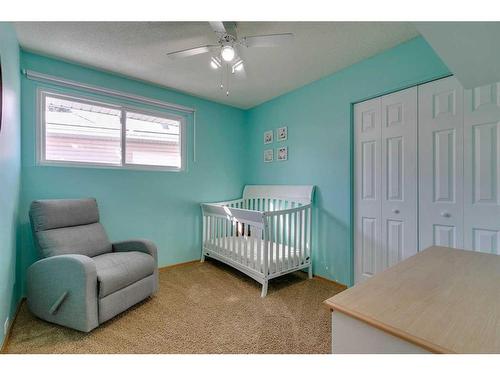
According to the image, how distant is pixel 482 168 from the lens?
164 cm

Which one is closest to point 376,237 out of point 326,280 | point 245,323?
point 326,280

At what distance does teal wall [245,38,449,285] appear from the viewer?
78.4 inches

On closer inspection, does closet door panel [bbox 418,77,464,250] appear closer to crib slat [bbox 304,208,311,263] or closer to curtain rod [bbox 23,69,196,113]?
crib slat [bbox 304,208,311,263]

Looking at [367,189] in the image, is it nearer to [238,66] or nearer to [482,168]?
[482,168]

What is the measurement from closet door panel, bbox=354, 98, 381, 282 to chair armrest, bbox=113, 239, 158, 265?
2.06 meters

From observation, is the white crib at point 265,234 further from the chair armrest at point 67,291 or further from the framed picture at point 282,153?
the chair armrest at point 67,291

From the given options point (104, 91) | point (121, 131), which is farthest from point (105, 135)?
point (104, 91)

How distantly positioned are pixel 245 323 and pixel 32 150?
252cm

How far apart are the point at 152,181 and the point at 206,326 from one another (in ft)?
6.04

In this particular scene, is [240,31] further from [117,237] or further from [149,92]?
[117,237]

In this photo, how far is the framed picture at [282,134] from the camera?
3.03 metres

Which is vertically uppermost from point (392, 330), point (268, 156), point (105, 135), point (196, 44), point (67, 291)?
point (196, 44)

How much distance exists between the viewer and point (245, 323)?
1751 mm

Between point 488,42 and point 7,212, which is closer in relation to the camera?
point 488,42
